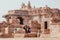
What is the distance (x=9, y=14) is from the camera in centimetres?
3081

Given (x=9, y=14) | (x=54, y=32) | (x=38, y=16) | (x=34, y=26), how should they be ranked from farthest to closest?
(x=9, y=14)
(x=38, y=16)
(x=34, y=26)
(x=54, y=32)

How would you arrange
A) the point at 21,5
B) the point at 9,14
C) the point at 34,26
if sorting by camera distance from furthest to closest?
the point at 21,5
the point at 9,14
the point at 34,26

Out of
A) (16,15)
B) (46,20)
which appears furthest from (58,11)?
(46,20)

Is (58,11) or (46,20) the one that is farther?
(58,11)

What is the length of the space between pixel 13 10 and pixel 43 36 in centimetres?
1874

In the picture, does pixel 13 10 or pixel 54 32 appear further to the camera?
pixel 13 10

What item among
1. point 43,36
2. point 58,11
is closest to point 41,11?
point 58,11

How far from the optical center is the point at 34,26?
19.1 m

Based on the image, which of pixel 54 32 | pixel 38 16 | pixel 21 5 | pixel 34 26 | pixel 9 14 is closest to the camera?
pixel 54 32

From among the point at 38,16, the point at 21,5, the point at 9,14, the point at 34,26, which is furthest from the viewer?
the point at 21,5

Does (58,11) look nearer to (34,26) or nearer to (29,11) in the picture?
(29,11)

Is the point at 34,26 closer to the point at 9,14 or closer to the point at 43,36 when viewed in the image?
the point at 43,36

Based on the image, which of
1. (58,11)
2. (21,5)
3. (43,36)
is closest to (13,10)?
(21,5)

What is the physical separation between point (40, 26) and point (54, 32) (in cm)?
663
